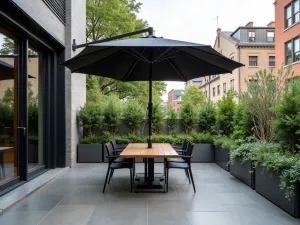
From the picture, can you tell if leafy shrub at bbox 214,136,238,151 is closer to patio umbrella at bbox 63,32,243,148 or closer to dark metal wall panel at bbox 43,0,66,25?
patio umbrella at bbox 63,32,243,148

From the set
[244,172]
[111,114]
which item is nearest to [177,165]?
[244,172]

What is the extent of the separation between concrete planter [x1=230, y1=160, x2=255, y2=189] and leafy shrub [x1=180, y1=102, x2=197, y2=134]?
99.8 inches

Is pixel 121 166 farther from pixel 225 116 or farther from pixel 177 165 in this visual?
pixel 225 116

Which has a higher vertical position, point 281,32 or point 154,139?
point 281,32

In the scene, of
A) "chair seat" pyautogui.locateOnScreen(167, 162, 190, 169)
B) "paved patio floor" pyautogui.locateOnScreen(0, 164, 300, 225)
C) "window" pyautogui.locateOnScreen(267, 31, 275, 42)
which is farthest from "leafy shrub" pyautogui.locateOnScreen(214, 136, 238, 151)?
"window" pyautogui.locateOnScreen(267, 31, 275, 42)

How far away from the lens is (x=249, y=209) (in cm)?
353

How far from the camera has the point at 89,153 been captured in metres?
7.16

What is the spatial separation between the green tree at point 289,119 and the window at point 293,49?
11.6m

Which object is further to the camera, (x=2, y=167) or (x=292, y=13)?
(x=292, y=13)

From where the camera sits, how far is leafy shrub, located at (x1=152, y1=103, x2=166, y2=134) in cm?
789

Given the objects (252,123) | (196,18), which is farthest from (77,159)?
(196,18)

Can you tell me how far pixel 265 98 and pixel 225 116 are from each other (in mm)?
1804

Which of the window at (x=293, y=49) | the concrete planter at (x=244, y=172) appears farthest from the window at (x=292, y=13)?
the concrete planter at (x=244, y=172)

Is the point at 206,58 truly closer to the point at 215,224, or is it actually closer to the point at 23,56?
the point at 215,224
